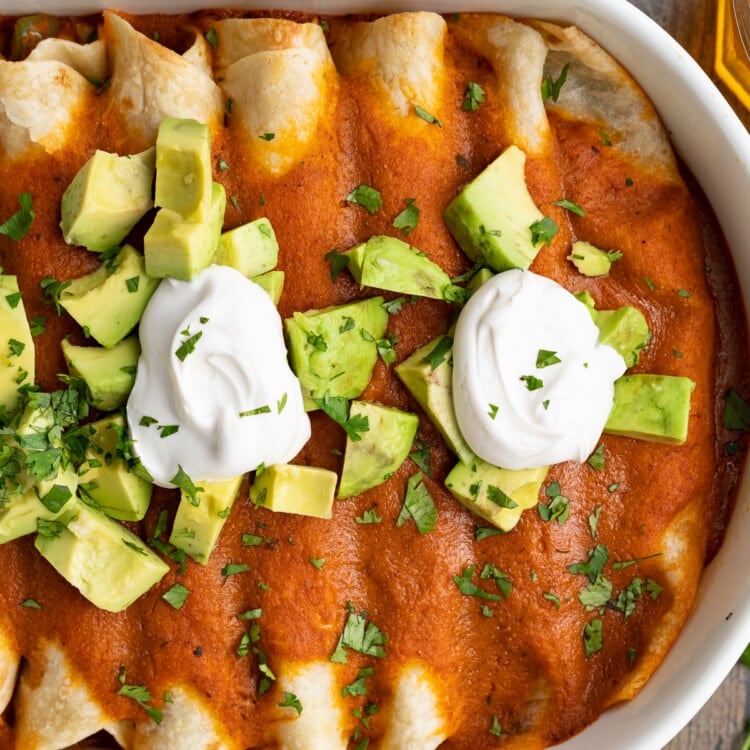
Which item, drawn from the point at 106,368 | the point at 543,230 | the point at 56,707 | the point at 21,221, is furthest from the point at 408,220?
the point at 56,707

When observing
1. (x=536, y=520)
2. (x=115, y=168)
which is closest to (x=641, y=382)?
(x=536, y=520)

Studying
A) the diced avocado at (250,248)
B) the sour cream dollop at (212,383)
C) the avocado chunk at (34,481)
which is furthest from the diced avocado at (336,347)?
the avocado chunk at (34,481)

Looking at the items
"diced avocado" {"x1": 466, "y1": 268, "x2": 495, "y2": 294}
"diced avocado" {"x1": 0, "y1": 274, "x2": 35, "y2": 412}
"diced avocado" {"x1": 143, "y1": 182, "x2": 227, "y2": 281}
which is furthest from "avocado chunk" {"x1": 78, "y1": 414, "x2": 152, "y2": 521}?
"diced avocado" {"x1": 466, "y1": 268, "x2": 495, "y2": 294}

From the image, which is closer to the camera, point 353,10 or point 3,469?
point 3,469

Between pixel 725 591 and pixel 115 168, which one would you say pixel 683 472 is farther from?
pixel 115 168

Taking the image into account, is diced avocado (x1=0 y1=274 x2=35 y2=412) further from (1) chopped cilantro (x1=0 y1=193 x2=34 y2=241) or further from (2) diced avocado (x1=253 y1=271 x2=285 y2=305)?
(2) diced avocado (x1=253 y1=271 x2=285 y2=305)

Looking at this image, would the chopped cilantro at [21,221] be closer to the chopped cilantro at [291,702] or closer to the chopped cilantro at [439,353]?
the chopped cilantro at [439,353]
